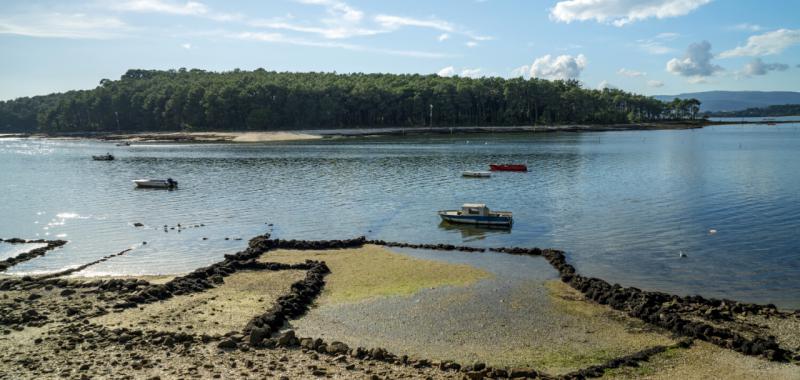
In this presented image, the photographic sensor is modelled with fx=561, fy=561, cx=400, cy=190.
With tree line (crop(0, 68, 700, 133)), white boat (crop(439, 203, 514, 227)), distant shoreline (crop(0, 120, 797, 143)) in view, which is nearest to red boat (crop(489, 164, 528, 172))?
white boat (crop(439, 203, 514, 227))

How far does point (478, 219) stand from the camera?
122ft

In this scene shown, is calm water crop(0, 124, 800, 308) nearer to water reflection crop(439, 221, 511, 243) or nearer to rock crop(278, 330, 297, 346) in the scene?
water reflection crop(439, 221, 511, 243)

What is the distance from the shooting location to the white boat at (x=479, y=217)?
3675 centimetres

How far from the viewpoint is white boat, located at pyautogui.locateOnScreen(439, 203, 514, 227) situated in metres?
36.8

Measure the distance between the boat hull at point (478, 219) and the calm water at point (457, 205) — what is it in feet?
3.07

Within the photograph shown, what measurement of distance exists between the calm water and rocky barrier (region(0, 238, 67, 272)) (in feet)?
2.27

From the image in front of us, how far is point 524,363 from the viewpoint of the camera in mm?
16328

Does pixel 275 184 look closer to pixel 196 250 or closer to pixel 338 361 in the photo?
pixel 196 250

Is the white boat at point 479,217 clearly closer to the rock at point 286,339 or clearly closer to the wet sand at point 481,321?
the wet sand at point 481,321

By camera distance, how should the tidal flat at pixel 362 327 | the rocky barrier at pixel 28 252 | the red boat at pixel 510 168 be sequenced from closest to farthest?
the tidal flat at pixel 362 327
the rocky barrier at pixel 28 252
the red boat at pixel 510 168

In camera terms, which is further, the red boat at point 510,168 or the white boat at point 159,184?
the red boat at point 510,168

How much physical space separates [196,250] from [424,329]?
17977 millimetres

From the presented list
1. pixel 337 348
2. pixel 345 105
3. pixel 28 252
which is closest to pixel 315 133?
pixel 345 105

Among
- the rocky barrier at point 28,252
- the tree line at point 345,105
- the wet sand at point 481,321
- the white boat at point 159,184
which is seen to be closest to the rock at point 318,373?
the wet sand at point 481,321
